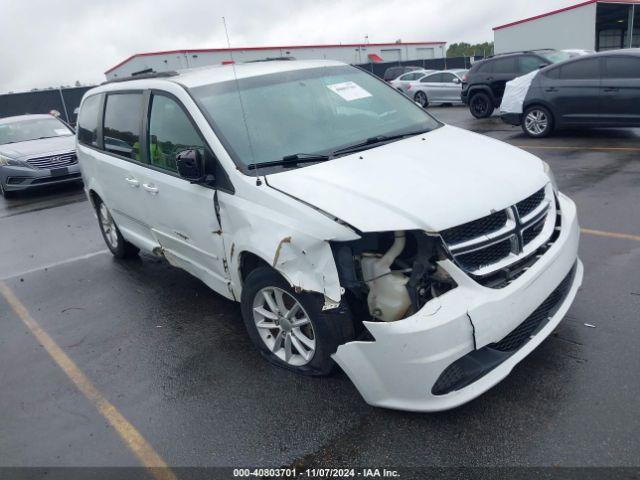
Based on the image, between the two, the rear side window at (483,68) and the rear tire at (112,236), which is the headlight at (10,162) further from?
the rear side window at (483,68)

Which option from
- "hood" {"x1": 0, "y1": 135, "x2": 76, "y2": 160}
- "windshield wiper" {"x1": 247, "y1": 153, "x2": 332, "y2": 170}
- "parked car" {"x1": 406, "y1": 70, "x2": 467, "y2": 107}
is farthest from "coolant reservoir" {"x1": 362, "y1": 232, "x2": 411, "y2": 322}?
"parked car" {"x1": 406, "y1": 70, "x2": 467, "y2": 107}

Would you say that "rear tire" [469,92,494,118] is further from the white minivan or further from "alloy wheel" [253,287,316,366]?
"alloy wheel" [253,287,316,366]

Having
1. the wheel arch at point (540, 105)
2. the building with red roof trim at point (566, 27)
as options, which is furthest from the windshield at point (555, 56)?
the building with red roof trim at point (566, 27)

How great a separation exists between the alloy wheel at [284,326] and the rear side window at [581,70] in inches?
354

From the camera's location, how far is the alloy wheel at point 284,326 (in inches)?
130

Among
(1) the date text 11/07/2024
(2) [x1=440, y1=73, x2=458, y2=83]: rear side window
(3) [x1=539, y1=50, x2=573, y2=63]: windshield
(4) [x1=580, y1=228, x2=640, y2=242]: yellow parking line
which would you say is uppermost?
(3) [x1=539, y1=50, x2=573, y2=63]: windshield

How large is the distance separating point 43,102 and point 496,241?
1086 inches

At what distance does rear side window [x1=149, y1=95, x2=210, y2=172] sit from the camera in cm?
388

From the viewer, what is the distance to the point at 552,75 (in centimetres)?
1056

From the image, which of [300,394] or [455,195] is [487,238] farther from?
[300,394]

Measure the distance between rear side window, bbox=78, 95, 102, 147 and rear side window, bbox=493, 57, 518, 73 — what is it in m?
12.1

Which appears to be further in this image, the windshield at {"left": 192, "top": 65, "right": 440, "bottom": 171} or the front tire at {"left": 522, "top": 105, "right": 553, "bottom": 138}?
the front tire at {"left": 522, "top": 105, "right": 553, "bottom": 138}

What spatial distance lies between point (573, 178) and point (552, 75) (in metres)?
3.85

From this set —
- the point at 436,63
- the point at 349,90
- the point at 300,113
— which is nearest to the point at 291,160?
the point at 300,113
